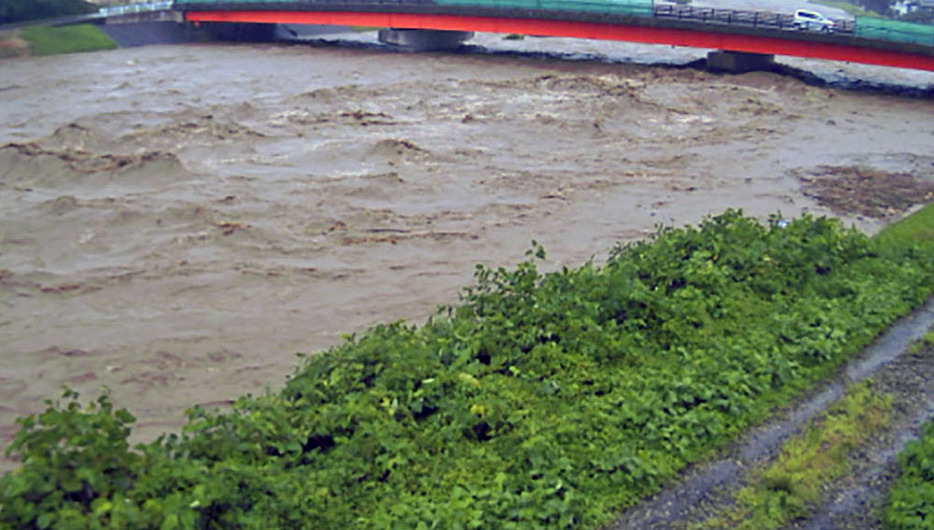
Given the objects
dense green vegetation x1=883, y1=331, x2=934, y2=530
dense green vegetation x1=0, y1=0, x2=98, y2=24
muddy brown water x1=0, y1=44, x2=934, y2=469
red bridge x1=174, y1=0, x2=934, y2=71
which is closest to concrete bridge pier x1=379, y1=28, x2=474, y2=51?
red bridge x1=174, y1=0, x2=934, y2=71

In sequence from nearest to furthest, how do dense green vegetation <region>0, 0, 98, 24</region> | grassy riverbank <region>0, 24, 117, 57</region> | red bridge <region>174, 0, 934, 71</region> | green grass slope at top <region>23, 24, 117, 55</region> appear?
red bridge <region>174, 0, 934, 71</region>
grassy riverbank <region>0, 24, 117, 57</region>
green grass slope at top <region>23, 24, 117, 55</region>
dense green vegetation <region>0, 0, 98, 24</region>

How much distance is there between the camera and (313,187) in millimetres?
21328

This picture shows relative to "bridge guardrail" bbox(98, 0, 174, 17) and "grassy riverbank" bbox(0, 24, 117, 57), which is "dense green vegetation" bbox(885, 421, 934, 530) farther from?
"bridge guardrail" bbox(98, 0, 174, 17)

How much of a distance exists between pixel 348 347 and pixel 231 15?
4218 cm

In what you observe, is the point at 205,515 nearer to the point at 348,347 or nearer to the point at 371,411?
the point at 371,411

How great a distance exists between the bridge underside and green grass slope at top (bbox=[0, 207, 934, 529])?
87.8 feet

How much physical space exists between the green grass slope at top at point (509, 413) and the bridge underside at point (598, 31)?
26775 millimetres

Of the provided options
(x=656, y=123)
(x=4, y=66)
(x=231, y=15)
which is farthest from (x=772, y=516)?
(x=231, y=15)

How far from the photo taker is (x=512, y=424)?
27.6 feet

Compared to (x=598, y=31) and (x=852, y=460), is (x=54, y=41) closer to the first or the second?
(x=598, y=31)

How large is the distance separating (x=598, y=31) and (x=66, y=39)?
73.0ft

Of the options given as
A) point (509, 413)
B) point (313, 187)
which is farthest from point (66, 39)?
point (509, 413)

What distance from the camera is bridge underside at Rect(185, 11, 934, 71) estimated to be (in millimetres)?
36844

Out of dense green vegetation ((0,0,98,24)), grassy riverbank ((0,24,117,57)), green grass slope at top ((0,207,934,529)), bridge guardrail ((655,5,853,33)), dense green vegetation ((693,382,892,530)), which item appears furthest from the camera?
dense green vegetation ((0,0,98,24))
